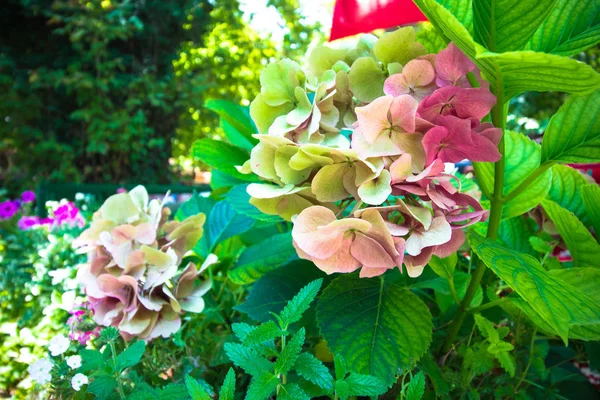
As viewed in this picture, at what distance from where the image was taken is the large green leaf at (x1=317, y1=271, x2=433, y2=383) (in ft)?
1.56

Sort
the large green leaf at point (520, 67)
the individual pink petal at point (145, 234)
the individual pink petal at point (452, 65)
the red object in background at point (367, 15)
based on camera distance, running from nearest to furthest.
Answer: the large green leaf at point (520, 67) → the individual pink petal at point (452, 65) → the individual pink petal at point (145, 234) → the red object in background at point (367, 15)

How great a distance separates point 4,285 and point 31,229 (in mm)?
360

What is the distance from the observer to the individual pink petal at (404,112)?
428 mm

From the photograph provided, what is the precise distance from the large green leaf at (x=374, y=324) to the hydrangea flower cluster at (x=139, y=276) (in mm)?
226

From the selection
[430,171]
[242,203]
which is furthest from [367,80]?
[242,203]

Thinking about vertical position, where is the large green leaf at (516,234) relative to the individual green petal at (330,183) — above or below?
below

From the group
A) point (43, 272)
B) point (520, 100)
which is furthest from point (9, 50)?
point (520, 100)

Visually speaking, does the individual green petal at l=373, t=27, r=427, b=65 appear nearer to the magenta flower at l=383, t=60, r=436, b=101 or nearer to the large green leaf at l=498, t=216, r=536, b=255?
the magenta flower at l=383, t=60, r=436, b=101

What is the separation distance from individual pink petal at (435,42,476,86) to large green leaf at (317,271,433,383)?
227mm

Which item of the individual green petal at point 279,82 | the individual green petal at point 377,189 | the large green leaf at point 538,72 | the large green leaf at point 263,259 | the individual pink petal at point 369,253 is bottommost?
the large green leaf at point 263,259

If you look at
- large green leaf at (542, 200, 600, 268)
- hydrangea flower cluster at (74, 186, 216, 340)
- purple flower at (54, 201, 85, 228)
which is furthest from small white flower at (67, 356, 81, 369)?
purple flower at (54, 201, 85, 228)

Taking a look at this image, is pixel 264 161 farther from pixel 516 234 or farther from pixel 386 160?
pixel 516 234

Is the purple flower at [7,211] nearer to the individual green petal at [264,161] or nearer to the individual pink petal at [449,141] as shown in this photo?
the individual green petal at [264,161]

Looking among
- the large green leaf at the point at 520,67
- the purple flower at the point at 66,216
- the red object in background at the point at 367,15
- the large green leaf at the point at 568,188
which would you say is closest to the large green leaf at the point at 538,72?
the large green leaf at the point at 520,67
